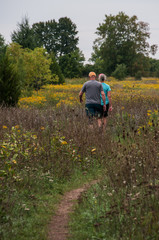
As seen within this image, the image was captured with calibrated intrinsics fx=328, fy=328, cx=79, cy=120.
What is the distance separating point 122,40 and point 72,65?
1079 cm

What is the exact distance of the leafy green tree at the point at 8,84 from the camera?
15.4m

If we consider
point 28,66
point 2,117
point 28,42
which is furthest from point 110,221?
point 28,42

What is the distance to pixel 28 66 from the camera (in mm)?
24203

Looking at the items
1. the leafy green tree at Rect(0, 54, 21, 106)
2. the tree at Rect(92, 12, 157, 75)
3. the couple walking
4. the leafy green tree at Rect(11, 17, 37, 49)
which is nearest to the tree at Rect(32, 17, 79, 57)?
the tree at Rect(92, 12, 157, 75)

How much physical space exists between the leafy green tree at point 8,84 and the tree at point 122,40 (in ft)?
140

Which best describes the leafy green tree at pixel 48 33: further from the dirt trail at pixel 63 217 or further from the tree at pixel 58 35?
the dirt trail at pixel 63 217

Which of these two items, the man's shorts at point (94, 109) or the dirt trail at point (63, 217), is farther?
the man's shorts at point (94, 109)

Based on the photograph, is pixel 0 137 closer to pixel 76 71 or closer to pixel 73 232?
pixel 73 232

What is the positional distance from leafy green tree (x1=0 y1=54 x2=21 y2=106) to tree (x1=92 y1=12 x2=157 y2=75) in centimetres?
4252

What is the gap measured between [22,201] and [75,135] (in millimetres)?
2927

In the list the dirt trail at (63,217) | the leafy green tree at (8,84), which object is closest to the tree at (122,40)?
the leafy green tree at (8,84)

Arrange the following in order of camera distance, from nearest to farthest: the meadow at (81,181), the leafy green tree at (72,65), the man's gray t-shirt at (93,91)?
the meadow at (81,181), the man's gray t-shirt at (93,91), the leafy green tree at (72,65)

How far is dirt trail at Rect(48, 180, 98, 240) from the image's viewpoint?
439 cm

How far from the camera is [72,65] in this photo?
180 ft
